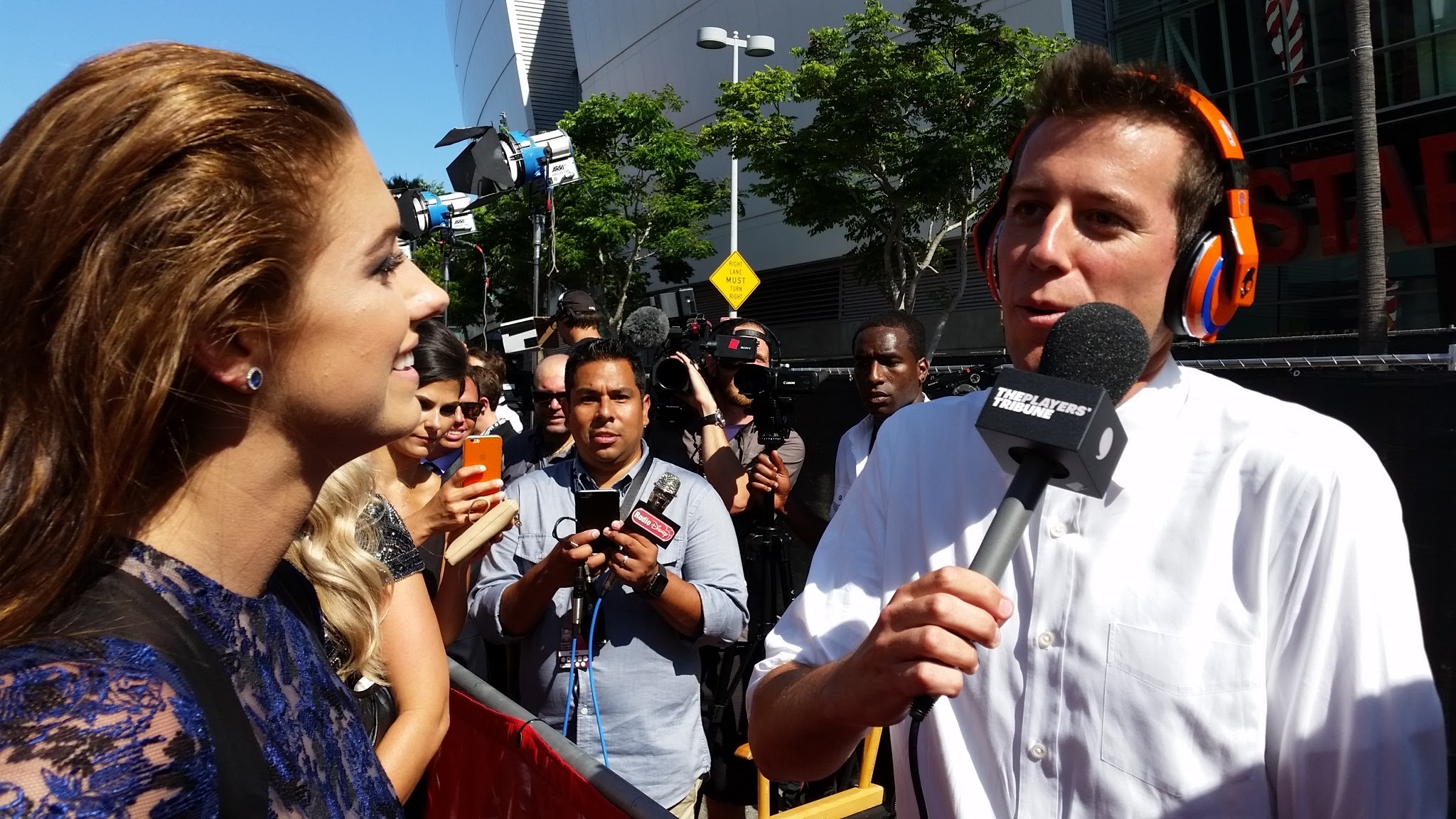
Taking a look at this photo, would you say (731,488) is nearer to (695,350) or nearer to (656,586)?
(695,350)

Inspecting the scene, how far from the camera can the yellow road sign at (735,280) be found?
40.8ft

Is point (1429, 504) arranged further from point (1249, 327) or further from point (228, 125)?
point (1249, 327)

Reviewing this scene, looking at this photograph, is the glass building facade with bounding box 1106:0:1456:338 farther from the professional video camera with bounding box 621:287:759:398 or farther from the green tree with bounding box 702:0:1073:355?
the professional video camera with bounding box 621:287:759:398

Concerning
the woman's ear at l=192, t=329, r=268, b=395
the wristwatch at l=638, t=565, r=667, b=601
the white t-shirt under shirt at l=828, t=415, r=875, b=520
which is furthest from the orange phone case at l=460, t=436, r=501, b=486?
the woman's ear at l=192, t=329, r=268, b=395

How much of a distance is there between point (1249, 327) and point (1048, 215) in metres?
18.5

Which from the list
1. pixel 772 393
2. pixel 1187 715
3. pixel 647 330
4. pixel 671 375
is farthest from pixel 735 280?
pixel 1187 715

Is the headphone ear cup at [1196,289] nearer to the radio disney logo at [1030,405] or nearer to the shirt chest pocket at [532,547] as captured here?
the radio disney logo at [1030,405]

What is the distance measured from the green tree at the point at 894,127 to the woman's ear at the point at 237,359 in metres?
15.5

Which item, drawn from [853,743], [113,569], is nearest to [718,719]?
[853,743]

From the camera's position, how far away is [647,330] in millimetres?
5824

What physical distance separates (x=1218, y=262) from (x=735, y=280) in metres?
11.2

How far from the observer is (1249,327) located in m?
17.9

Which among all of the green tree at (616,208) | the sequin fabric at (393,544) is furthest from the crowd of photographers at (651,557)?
the green tree at (616,208)

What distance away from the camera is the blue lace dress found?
0.91 meters
